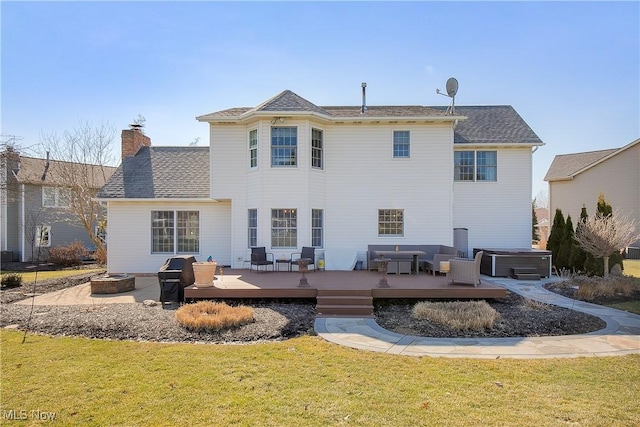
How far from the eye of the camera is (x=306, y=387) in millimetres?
4570

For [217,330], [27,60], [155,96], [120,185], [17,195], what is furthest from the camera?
[17,195]

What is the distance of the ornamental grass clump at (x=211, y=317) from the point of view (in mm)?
7250

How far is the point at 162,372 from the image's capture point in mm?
5082

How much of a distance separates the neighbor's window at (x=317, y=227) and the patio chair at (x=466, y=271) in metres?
5.24

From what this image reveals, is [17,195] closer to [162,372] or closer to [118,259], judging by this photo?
[118,259]

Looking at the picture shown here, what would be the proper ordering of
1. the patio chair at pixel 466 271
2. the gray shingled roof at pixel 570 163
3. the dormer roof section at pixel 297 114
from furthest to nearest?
the gray shingled roof at pixel 570 163 → the dormer roof section at pixel 297 114 → the patio chair at pixel 466 271

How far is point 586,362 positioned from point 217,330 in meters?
6.53

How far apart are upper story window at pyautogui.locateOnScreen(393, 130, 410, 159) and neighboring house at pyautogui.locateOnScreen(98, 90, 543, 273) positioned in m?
0.04

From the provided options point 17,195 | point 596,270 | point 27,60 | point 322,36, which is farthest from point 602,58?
point 17,195

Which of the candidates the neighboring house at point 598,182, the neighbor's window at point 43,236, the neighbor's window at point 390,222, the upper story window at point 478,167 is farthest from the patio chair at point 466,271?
the neighbor's window at point 43,236

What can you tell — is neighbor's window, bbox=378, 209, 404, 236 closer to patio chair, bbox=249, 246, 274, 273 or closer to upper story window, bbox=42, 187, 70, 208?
patio chair, bbox=249, 246, 274, 273

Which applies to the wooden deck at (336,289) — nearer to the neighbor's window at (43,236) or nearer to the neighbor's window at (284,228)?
the neighbor's window at (284,228)

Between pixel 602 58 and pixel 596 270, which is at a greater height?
pixel 602 58

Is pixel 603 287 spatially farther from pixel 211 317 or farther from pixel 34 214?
pixel 34 214
